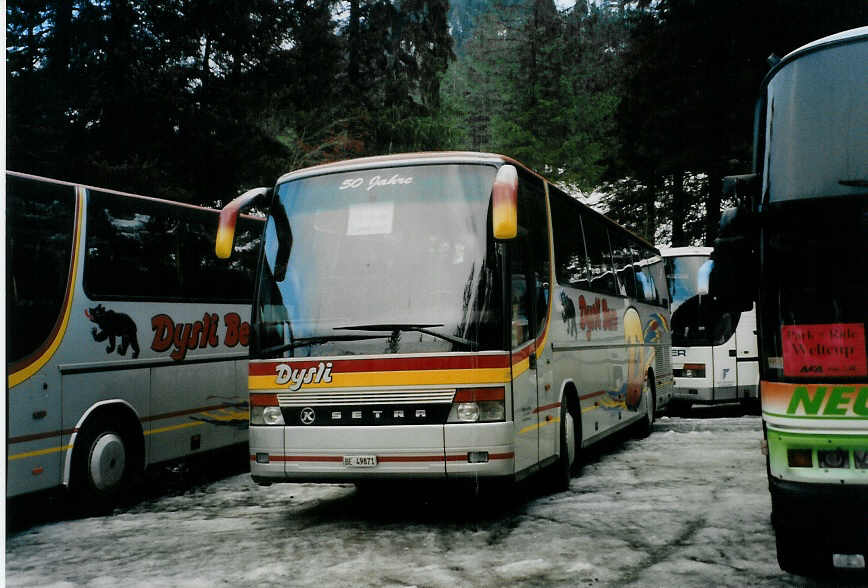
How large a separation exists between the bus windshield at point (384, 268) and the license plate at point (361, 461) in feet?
2.75

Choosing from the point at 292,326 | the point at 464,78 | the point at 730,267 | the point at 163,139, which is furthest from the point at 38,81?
the point at 464,78

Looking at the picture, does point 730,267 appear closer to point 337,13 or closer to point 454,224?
point 454,224

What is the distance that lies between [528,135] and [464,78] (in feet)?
18.5

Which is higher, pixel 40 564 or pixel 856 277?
pixel 856 277

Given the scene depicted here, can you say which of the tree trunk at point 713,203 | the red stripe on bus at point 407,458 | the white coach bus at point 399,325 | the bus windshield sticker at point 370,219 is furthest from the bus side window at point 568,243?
the tree trunk at point 713,203

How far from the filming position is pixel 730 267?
580 centimetres

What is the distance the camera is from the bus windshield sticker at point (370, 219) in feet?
27.0

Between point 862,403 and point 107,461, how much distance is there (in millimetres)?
6792

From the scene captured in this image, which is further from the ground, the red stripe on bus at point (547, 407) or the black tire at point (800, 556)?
the red stripe on bus at point (547, 407)

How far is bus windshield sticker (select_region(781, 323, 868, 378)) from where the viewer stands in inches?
198

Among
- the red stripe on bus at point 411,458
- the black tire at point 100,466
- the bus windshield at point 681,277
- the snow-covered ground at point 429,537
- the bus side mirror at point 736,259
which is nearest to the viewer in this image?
the bus side mirror at point 736,259

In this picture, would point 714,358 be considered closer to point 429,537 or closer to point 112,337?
point 429,537

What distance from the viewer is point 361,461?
7.80 meters

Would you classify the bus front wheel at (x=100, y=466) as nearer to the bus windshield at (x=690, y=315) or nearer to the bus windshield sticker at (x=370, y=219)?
→ the bus windshield sticker at (x=370, y=219)
